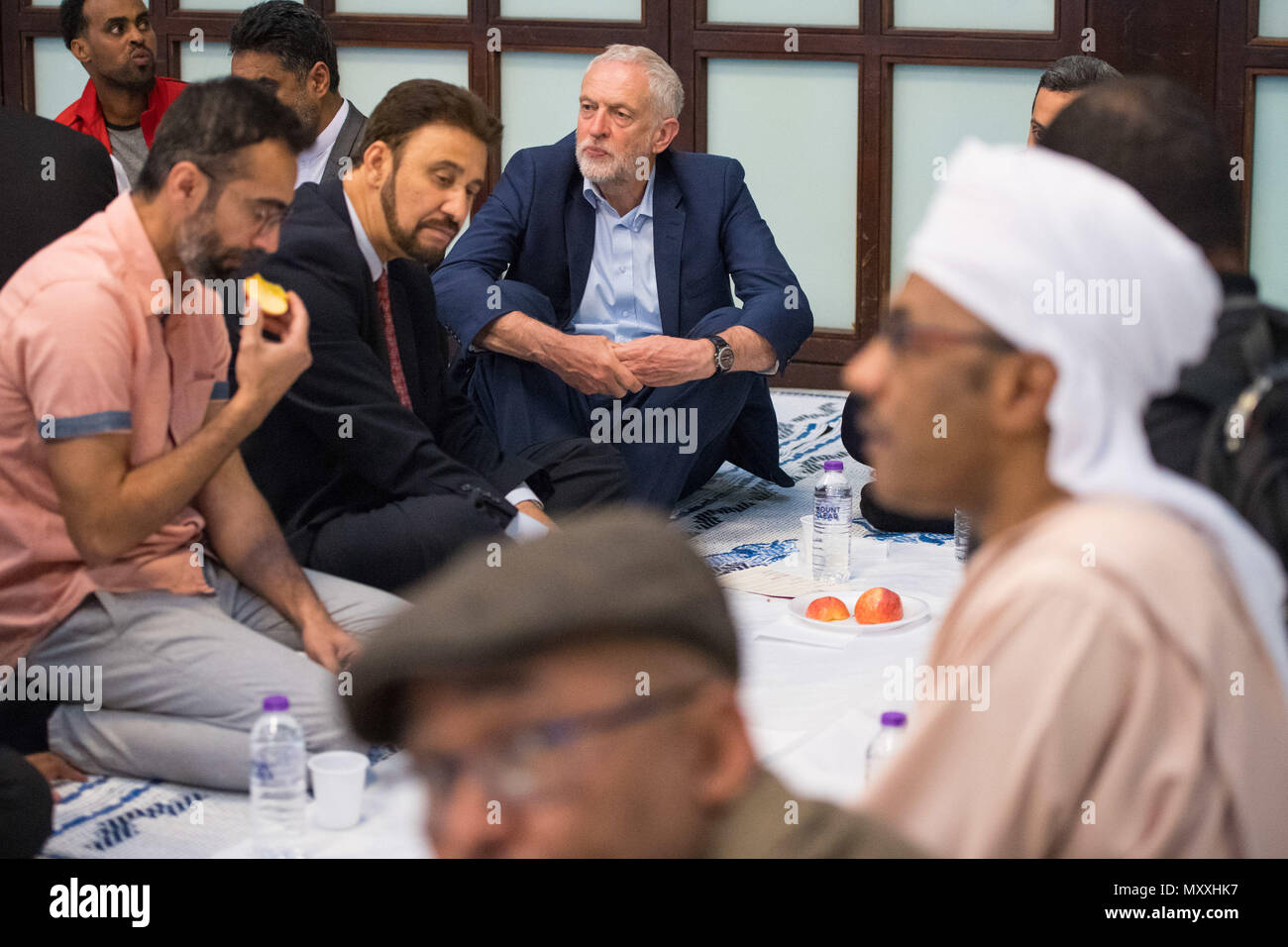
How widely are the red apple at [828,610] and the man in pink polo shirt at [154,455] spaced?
3.28ft

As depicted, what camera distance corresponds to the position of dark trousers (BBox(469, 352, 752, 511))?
393 centimetres

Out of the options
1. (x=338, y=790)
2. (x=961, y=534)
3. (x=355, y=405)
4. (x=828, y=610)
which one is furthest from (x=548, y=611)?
(x=961, y=534)

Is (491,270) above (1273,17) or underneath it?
underneath

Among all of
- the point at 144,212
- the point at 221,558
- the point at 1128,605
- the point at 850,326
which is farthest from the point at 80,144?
the point at 850,326

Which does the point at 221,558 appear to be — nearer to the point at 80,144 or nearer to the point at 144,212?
the point at 144,212

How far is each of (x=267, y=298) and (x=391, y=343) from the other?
1.97 ft

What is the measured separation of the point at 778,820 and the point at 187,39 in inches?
226

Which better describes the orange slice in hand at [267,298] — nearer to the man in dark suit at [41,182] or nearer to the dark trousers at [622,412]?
the man in dark suit at [41,182]

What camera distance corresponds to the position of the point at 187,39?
19.8 ft

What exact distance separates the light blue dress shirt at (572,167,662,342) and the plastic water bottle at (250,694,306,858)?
200 cm

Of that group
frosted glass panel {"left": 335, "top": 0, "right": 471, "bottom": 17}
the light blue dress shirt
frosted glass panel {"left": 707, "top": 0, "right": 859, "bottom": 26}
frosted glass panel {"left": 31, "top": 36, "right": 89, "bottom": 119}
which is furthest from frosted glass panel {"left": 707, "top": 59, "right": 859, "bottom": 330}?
frosted glass panel {"left": 31, "top": 36, "right": 89, "bottom": 119}

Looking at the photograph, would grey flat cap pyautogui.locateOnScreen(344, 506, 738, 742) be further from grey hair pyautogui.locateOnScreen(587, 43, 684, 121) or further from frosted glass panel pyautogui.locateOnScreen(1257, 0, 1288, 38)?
frosted glass panel pyautogui.locateOnScreen(1257, 0, 1288, 38)

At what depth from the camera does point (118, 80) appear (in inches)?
191

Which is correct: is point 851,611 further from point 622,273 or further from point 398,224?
point 622,273
